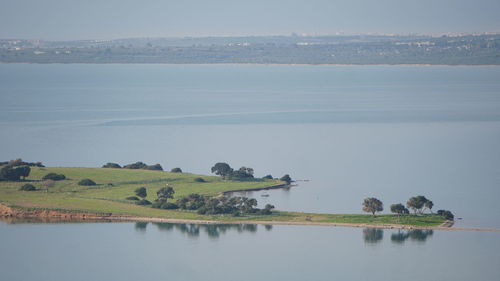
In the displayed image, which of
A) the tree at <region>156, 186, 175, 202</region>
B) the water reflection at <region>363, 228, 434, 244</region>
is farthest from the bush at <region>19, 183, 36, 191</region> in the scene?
the water reflection at <region>363, 228, 434, 244</region>

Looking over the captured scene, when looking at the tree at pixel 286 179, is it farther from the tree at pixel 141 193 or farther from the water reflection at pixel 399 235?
the water reflection at pixel 399 235

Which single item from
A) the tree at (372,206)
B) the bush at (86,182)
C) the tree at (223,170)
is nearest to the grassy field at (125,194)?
the bush at (86,182)

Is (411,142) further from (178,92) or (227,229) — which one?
(178,92)

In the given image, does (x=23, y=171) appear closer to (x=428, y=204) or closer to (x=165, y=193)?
(x=165, y=193)

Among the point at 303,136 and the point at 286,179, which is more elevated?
the point at 303,136

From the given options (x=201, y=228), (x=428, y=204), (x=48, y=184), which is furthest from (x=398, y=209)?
(x=48, y=184)

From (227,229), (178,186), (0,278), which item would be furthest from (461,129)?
(0,278)

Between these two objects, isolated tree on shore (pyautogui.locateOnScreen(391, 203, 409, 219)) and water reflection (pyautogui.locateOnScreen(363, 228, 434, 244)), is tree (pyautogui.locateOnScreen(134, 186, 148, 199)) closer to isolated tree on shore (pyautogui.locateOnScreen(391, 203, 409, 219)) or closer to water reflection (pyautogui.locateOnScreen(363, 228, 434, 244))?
water reflection (pyautogui.locateOnScreen(363, 228, 434, 244))
